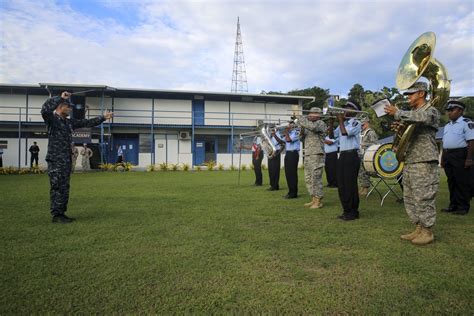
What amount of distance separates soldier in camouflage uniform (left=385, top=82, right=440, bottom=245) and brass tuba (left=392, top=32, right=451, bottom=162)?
0.29 feet

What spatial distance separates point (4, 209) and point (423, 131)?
7.08m

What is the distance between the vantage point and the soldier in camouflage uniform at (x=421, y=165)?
4152mm

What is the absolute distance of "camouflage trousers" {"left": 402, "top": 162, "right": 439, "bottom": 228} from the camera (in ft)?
13.8

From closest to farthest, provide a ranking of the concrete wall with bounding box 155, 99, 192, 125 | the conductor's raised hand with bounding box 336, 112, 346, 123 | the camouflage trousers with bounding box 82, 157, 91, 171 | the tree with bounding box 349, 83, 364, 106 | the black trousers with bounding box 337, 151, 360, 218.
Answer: the black trousers with bounding box 337, 151, 360, 218 < the conductor's raised hand with bounding box 336, 112, 346, 123 < the camouflage trousers with bounding box 82, 157, 91, 171 < the concrete wall with bounding box 155, 99, 192, 125 < the tree with bounding box 349, 83, 364, 106

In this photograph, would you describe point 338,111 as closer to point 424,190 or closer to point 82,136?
point 424,190

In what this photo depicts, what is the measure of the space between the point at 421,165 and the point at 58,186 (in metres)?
5.19

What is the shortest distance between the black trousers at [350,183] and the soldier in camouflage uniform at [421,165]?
1258mm

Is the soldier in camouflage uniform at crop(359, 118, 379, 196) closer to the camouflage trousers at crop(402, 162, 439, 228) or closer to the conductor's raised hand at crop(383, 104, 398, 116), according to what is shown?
the camouflage trousers at crop(402, 162, 439, 228)

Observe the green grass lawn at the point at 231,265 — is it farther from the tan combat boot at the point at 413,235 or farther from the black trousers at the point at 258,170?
the black trousers at the point at 258,170

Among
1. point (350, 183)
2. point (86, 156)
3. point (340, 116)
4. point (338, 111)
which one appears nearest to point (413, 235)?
point (350, 183)

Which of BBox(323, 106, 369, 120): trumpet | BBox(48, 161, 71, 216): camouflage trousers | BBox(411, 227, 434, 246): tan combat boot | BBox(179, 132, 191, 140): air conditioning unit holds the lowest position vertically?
BBox(411, 227, 434, 246): tan combat boot

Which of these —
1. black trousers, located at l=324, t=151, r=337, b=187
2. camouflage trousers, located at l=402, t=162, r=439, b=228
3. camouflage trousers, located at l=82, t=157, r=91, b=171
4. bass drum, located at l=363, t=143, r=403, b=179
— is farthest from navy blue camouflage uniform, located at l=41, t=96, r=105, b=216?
camouflage trousers, located at l=82, t=157, r=91, b=171

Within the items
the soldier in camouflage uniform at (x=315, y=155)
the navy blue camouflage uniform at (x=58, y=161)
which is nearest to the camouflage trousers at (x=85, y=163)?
the navy blue camouflage uniform at (x=58, y=161)

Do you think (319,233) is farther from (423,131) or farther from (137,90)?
(137,90)
